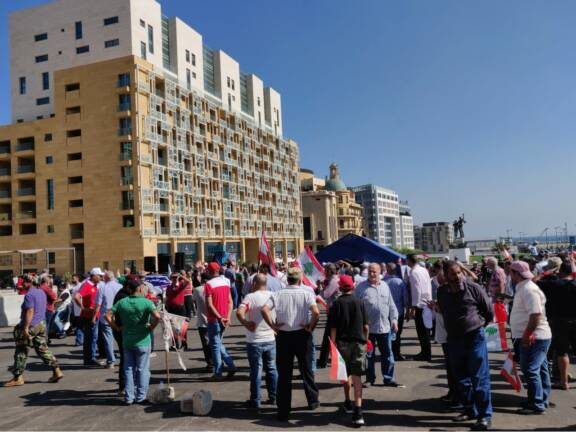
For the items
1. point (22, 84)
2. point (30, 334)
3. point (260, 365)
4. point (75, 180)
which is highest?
point (22, 84)

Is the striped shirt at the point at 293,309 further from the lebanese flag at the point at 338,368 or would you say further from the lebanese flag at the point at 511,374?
the lebanese flag at the point at 511,374

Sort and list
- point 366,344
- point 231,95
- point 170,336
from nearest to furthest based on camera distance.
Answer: point 366,344 < point 170,336 < point 231,95

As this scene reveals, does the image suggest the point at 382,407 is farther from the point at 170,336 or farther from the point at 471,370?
the point at 170,336

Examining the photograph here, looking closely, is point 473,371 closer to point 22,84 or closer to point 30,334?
point 30,334

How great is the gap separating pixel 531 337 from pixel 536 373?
0.47 m

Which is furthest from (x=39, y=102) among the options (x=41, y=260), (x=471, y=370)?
(x=471, y=370)

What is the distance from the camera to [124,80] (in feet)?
154

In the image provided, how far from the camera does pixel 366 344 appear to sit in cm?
669

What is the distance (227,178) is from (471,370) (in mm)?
57585

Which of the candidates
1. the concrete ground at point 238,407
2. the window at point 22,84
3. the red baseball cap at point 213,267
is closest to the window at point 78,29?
the window at point 22,84

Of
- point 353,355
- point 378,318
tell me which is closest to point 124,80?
point 378,318

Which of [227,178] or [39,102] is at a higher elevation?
[39,102]

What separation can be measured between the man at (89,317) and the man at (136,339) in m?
3.39

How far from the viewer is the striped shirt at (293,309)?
6.78m
